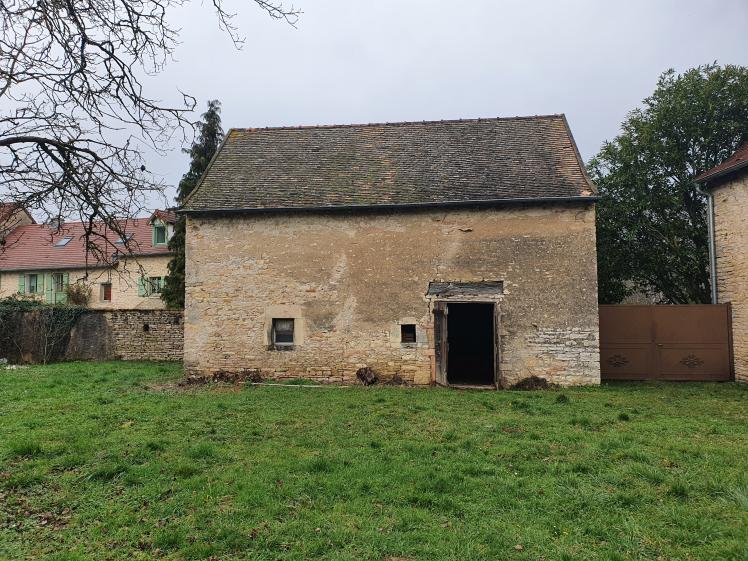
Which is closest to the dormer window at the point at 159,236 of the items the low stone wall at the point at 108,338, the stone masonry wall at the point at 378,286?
the low stone wall at the point at 108,338

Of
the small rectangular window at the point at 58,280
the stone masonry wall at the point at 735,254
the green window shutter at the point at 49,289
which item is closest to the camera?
the stone masonry wall at the point at 735,254

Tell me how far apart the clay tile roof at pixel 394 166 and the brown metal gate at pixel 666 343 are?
384 cm

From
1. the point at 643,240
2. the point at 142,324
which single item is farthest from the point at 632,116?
the point at 142,324

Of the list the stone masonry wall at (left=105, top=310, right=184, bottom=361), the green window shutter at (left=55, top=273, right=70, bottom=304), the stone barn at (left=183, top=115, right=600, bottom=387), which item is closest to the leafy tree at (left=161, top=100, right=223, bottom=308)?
the stone masonry wall at (left=105, top=310, right=184, bottom=361)

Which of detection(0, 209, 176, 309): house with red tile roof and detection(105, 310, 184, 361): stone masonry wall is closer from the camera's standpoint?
detection(105, 310, 184, 361): stone masonry wall

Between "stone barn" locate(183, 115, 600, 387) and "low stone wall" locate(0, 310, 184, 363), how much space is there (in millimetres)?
4933

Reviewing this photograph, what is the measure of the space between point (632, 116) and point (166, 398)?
63.2 feet

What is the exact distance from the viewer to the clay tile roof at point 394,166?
1239 cm

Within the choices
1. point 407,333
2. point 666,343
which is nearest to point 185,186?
point 407,333

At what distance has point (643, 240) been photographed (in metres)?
17.9

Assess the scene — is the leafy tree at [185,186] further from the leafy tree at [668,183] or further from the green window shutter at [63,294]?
the leafy tree at [668,183]

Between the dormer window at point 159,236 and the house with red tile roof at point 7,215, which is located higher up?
the dormer window at point 159,236

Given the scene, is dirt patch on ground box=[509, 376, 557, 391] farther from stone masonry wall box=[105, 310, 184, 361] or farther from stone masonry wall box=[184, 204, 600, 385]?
stone masonry wall box=[105, 310, 184, 361]

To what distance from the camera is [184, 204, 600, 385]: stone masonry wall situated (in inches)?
459
